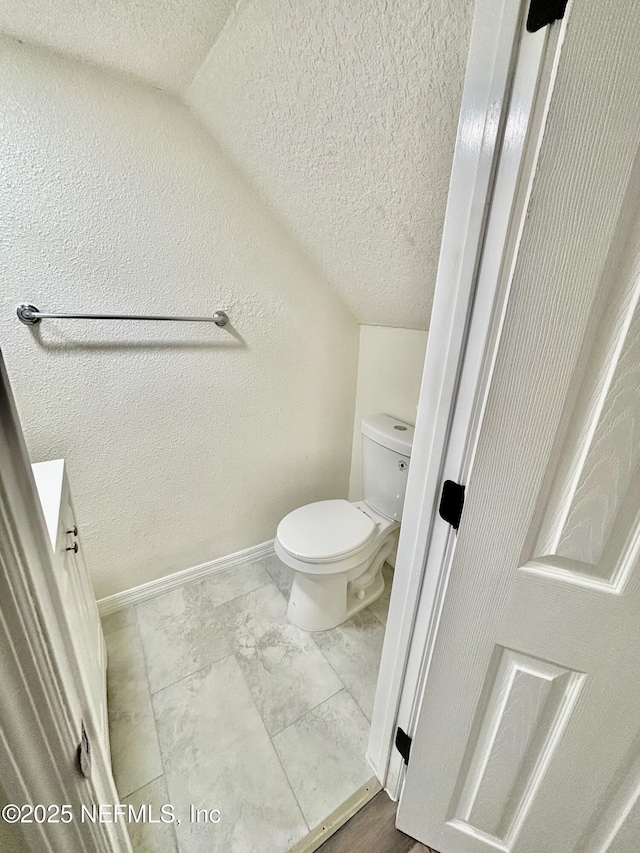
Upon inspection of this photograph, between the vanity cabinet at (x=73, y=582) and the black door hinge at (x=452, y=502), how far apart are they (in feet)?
2.65

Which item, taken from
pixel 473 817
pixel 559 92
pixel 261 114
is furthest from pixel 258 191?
pixel 473 817

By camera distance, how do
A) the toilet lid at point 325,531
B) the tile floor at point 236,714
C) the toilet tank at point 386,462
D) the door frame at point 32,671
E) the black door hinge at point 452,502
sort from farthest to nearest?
the toilet tank at point 386,462, the toilet lid at point 325,531, the tile floor at point 236,714, the black door hinge at point 452,502, the door frame at point 32,671

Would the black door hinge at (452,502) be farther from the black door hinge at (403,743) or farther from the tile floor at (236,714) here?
the tile floor at (236,714)

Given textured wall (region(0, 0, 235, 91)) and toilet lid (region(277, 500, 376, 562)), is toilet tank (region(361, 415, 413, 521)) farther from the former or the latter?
textured wall (region(0, 0, 235, 91))

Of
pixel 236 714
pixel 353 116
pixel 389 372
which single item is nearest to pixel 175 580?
pixel 236 714

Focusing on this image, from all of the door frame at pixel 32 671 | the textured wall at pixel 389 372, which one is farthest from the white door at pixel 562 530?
the textured wall at pixel 389 372

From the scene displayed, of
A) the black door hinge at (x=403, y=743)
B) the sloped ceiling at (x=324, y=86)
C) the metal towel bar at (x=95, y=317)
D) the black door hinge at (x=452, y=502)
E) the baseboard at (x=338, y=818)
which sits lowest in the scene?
the baseboard at (x=338, y=818)

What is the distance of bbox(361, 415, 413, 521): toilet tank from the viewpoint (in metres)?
1.40

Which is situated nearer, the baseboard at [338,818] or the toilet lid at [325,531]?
the baseboard at [338,818]

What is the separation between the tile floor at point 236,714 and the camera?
0.92 m

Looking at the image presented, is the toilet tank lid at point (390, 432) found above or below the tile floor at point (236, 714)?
above

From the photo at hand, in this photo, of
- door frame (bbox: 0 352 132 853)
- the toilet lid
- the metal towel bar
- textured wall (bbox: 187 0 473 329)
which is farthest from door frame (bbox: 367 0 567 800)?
the metal towel bar

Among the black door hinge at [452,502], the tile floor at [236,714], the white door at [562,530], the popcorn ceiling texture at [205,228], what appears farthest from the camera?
the tile floor at [236,714]

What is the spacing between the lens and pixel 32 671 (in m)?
A: 0.32
